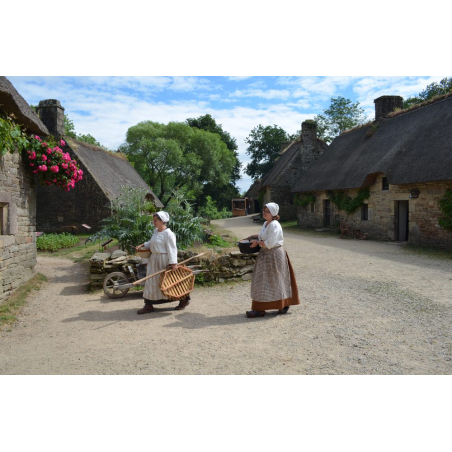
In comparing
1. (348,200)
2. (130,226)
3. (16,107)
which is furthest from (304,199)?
(16,107)

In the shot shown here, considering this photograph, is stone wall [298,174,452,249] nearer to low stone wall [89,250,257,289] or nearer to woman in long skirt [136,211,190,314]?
low stone wall [89,250,257,289]

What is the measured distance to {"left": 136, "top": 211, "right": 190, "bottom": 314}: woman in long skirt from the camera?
5758 mm

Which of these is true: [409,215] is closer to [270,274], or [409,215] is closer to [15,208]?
[270,274]

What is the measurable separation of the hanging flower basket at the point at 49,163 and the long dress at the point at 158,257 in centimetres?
314

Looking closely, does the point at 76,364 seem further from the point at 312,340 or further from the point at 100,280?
the point at 100,280

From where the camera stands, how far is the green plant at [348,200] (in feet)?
51.6

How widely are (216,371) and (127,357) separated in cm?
110

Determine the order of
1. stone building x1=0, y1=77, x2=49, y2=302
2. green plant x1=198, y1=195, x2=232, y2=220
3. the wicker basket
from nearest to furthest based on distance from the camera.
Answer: the wicker basket
stone building x1=0, y1=77, x2=49, y2=302
green plant x1=198, y1=195, x2=232, y2=220

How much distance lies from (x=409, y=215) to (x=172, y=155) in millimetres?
20876

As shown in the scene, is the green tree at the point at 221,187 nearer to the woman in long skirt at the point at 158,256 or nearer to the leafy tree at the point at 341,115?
the leafy tree at the point at 341,115

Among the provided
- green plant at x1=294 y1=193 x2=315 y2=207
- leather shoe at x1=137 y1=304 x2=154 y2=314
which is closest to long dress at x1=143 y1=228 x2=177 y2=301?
leather shoe at x1=137 y1=304 x2=154 y2=314

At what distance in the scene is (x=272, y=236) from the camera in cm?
522

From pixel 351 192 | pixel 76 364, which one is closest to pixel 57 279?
pixel 76 364

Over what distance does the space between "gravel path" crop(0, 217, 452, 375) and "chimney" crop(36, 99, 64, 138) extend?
9.74 m
